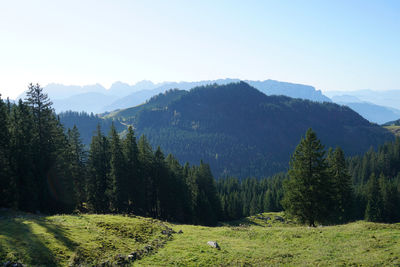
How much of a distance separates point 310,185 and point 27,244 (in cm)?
3392

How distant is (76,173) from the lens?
176 feet

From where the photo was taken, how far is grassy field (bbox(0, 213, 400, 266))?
724 inches

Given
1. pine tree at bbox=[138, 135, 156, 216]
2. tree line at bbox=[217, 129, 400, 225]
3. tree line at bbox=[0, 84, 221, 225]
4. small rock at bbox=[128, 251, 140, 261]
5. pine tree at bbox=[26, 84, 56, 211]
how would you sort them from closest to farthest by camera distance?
small rock at bbox=[128, 251, 140, 261], tree line at bbox=[217, 129, 400, 225], tree line at bbox=[0, 84, 221, 225], pine tree at bbox=[26, 84, 56, 211], pine tree at bbox=[138, 135, 156, 216]

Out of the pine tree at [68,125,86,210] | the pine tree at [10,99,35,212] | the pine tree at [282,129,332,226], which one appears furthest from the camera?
the pine tree at [68,125,86,210]

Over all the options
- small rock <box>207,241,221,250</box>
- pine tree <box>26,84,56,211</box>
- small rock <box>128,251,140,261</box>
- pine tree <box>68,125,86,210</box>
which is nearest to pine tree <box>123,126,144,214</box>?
pine tree <box>68,125,86,210</box>

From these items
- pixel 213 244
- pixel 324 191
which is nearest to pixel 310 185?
pixel 324 191

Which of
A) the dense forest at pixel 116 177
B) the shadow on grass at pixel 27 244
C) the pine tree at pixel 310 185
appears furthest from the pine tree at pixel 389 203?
the shadow on grass at pixel 27 244

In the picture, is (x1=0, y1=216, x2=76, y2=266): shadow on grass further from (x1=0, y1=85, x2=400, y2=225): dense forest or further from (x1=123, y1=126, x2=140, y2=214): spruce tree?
(x1=123, y1=126, x2=140, y2=214): spruce tree

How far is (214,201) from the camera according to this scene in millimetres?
78562

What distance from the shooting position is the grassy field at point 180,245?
1839 centimetres

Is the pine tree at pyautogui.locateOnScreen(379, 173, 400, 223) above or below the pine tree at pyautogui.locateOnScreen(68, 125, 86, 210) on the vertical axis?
below

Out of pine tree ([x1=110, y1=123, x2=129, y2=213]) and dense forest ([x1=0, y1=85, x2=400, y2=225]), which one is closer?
dense forest ([x1=0, y1=85, x2=400, y2=225])

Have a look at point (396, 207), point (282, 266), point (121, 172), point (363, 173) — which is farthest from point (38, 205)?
point (363, 173)

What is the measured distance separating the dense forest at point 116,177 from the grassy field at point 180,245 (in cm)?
1160
